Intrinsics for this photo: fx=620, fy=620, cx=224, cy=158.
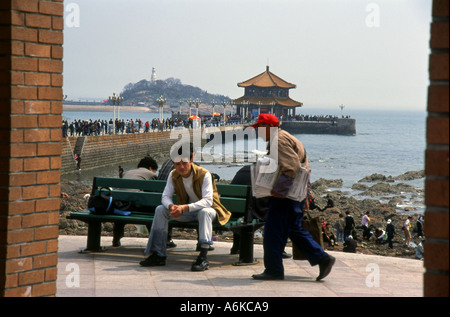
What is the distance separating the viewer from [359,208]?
26.5 metres

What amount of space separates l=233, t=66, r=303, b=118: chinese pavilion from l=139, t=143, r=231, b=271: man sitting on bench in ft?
310

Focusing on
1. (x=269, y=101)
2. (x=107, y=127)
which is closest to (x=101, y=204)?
(x=107, y=127)

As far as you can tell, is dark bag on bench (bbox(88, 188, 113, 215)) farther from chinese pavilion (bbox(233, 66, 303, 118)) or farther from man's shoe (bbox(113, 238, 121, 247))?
chinese pavilion (bbox(233, 66, 303, 118))

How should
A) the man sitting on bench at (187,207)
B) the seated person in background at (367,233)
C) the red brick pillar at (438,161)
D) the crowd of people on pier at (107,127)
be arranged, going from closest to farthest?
the red brick pillar at (438,161) < the man sitting on bench at (187,207) < the seated person in background at (367,233) < the crowd of people on pier at (107,127)

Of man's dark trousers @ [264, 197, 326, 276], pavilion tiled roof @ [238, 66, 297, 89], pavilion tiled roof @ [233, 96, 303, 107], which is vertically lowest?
man's dark trousers @ [264, 197, 326, 276]

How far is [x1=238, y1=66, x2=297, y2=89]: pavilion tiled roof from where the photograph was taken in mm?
101438

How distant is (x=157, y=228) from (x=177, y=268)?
41cm

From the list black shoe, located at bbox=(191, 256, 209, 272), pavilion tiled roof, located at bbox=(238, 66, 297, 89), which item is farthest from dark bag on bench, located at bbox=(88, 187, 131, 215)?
pavilion tiled roof, located at bbox=(238, 66, 297, 89)

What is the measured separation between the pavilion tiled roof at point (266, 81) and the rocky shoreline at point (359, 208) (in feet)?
184

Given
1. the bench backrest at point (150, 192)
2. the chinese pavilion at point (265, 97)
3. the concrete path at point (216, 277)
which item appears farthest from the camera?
the chinese pavilion at point (265, 97)

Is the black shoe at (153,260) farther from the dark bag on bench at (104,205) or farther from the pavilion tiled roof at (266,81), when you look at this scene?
the pavilion tiled roof at (266,81)

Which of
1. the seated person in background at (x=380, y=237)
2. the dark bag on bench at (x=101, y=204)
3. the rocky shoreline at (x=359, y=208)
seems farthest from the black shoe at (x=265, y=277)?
the seated person in background at (x=380, y=237)

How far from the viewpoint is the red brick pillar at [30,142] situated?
308 centimetres
